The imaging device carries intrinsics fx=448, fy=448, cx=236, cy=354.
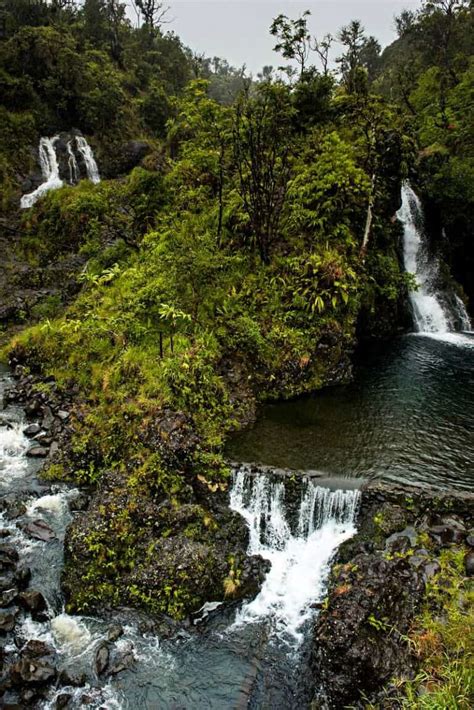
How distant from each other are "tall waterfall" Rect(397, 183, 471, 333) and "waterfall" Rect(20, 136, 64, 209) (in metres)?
22.0

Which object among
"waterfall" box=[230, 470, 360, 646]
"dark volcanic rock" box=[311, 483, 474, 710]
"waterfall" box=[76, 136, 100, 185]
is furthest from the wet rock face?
"dark volcanic rock" box=[311, 483, 474, 710]

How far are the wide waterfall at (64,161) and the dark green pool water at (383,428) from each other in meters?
A: 25.2

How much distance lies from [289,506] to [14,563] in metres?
5.66

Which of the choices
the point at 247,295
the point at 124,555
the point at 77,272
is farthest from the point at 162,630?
the point at 77,272

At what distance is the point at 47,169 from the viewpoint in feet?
102

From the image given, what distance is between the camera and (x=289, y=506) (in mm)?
9766

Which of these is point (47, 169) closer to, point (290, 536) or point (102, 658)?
point (290, 536)

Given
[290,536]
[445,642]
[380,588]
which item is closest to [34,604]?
[290,536]

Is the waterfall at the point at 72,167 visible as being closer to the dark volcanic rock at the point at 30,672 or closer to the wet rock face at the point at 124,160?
the wet rock face at the point at 124,160

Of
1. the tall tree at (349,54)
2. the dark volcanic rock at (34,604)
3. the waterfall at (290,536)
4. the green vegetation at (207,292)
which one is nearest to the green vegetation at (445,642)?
the waterfall at (290,536)

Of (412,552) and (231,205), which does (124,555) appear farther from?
(231,205)

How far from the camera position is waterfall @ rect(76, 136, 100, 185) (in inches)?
1268

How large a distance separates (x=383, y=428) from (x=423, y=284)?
11845mm

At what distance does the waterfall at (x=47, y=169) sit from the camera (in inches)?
1142
